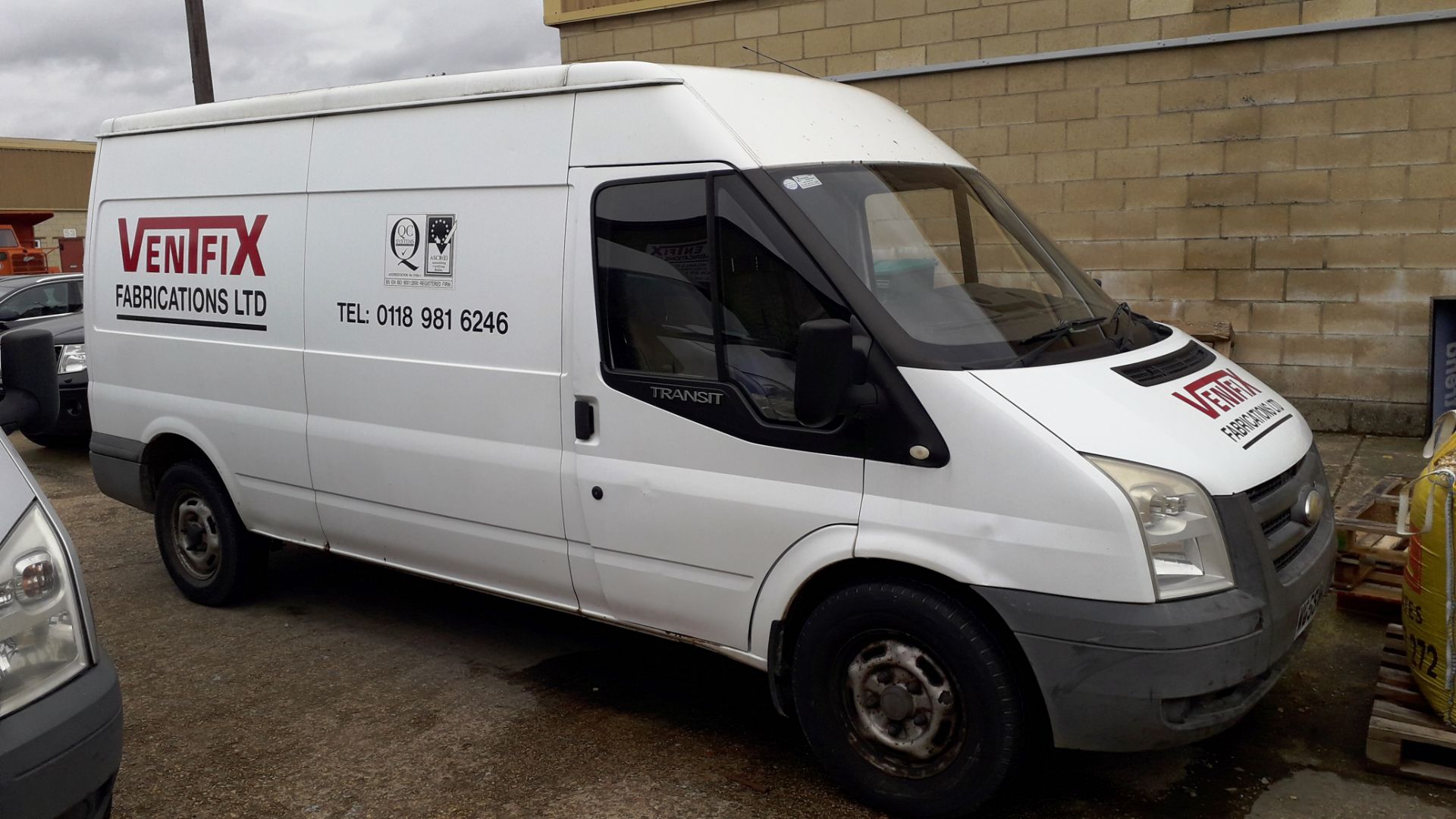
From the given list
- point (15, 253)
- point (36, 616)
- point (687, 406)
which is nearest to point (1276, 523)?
point (687, 406)

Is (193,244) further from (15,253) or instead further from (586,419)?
(15,253)

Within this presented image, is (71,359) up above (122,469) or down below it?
above

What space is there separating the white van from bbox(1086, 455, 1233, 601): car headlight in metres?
0.01

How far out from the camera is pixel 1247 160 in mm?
8586

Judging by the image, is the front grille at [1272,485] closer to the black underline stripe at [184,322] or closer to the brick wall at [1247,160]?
the black underline stripe at [184,322]

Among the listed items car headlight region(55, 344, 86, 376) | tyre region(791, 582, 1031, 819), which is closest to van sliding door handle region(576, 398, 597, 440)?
tyre region(791, 582, 1031, 819)

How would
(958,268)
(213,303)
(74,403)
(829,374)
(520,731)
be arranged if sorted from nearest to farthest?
(829,374) → (958,268) → (520,731) → (213,303) → (74,403)

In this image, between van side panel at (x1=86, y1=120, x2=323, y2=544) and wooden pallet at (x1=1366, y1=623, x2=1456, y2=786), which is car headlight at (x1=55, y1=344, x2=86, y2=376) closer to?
van side panel at (x1=86, y1=120, x2=323, y2=544)

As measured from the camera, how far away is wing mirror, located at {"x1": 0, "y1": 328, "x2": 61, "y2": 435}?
3541 millimetres

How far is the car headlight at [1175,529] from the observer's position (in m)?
3.17

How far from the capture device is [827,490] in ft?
11.8

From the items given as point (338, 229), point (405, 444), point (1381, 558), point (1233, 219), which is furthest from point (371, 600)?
point (1233, 219)

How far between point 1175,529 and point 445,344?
275 centimetres

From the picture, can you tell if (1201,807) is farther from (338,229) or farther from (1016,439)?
(338,229)
